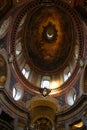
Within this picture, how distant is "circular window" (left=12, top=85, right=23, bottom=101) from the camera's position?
75.8 ft

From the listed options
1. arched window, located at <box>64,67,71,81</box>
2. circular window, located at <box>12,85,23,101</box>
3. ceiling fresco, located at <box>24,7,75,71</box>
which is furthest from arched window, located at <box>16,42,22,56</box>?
arched window, located at <box>64,67,71,81</box>

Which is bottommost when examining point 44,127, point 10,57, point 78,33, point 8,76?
point 44,127

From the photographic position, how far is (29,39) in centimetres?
2720

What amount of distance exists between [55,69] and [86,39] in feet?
19.7

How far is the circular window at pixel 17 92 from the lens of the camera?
23109mm

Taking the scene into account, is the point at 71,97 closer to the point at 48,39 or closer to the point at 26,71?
the point at 26,71

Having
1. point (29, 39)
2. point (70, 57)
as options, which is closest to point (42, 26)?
point (29, 39)

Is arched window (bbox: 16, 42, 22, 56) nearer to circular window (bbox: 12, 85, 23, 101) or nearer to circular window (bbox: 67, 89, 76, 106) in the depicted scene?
circular window (bbox: 12, 85, 23, 101)

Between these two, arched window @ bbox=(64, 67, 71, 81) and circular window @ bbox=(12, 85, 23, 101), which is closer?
circular window @ bbox=(12, 85, 23, 101)

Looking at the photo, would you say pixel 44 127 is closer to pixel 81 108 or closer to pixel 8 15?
pixel 81 108

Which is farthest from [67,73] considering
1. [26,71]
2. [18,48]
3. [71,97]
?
[18,48]

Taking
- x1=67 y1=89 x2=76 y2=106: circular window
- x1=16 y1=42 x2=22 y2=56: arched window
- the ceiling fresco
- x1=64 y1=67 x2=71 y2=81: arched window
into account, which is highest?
the ceiling fresco

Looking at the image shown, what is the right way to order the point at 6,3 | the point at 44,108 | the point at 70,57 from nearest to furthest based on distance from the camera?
1. the point at 6,3
2. the point at 44,108
3. the point at 70,57

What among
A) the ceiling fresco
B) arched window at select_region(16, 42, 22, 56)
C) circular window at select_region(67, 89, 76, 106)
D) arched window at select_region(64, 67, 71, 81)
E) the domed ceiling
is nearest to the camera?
circular window at select_region(67, 89, 76, 106)
